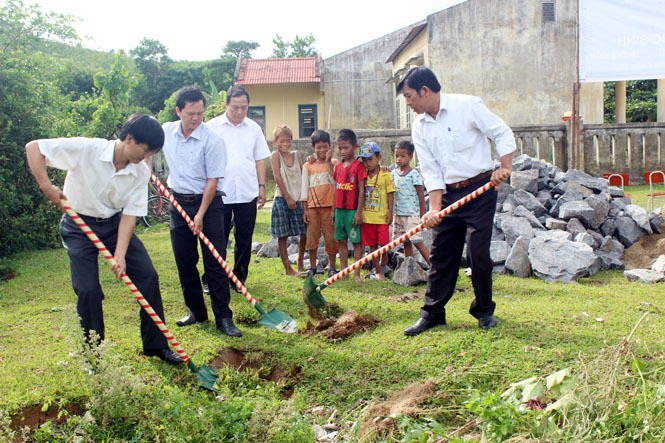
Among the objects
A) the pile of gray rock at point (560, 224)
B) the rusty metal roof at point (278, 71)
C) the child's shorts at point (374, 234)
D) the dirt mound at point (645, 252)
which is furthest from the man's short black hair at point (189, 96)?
the rusty metal roof at point (278, 71)

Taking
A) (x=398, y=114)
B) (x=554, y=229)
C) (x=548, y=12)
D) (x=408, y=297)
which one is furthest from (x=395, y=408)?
(x=398, y=114)

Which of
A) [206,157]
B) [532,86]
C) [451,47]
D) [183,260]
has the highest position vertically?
[451,47]

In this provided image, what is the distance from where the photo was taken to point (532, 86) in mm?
18609

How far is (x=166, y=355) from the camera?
13.3 ft

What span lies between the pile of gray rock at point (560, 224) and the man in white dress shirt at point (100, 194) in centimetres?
443

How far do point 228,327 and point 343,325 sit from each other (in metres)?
0.99

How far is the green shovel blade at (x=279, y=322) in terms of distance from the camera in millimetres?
4836

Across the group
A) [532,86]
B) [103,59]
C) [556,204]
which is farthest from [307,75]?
[103,59]

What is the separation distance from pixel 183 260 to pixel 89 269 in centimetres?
123

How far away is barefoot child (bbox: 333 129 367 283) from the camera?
6.46m

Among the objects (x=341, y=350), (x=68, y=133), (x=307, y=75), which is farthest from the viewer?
(x=307, y=75)

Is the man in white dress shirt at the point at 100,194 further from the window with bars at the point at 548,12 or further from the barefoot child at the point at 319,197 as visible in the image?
the window with bars at the point at 548,12

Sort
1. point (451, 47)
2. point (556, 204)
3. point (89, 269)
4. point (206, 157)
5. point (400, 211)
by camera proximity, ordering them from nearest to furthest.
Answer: point (89, 269) < point (206, 157) < point (400, 211) < point (556, 204) < point (451, 47)

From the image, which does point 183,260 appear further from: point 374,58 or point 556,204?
point 374,58
